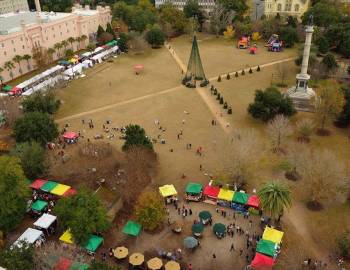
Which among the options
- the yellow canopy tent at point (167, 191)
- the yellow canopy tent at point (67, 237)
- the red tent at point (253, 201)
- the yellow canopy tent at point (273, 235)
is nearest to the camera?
the yellow canopy tent at point (273, 235)

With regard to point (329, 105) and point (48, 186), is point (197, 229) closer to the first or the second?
point (48, 186)

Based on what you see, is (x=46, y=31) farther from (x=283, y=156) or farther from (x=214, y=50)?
(x=283, y=156)

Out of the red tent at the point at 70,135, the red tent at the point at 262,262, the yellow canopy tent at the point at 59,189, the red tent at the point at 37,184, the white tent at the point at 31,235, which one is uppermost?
the red tent at the point at 70,135

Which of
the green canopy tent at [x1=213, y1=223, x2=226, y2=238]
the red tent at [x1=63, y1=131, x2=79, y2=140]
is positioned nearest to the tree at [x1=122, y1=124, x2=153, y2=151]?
the red tent at [x1=63, y1=131, x2=79, y2=140]

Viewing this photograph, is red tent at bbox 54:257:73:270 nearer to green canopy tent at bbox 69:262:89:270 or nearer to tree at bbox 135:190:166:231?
green canopy tent at bbox 69:262:89:270

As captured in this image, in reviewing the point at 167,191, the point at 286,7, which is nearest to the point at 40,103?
the point at 167,191

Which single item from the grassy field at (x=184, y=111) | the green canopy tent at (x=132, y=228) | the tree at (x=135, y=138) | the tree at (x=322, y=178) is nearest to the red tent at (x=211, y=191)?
the grassy field at (x=184, y=111)

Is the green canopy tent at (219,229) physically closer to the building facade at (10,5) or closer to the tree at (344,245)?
the tree at (344,245)
